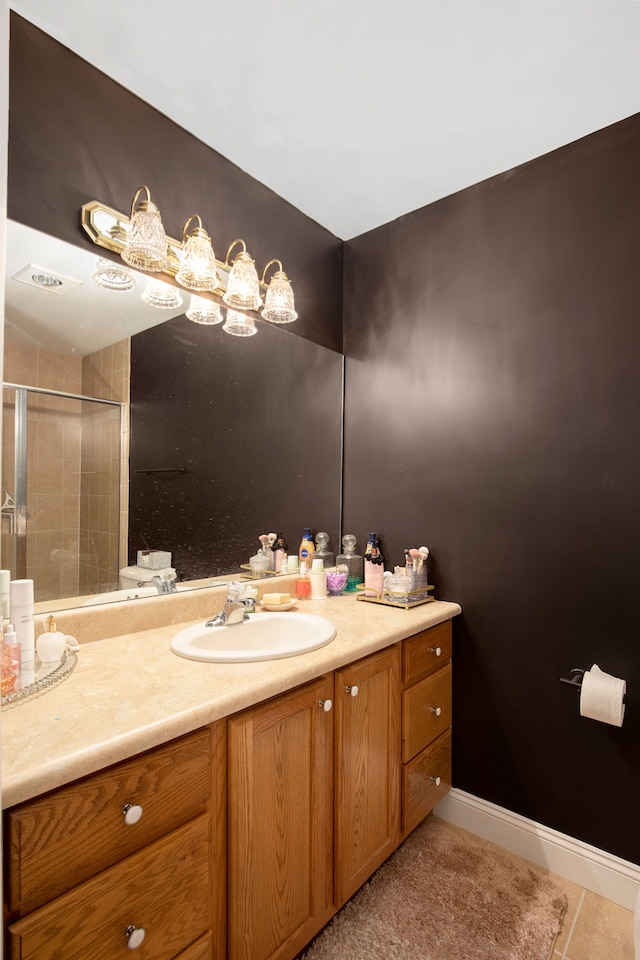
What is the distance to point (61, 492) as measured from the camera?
134 centimetres

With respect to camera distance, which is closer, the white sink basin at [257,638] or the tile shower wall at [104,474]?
the white sink basin at [257,638]

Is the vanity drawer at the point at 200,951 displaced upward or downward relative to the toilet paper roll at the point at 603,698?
downward

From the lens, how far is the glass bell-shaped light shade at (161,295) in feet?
5.20

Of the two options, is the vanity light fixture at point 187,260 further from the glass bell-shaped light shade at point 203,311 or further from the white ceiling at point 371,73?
the white ceiling at point 371,73

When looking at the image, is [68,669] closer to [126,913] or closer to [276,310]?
[126,913]

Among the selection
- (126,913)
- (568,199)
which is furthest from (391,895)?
(568,199)

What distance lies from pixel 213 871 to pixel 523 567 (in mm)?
1320

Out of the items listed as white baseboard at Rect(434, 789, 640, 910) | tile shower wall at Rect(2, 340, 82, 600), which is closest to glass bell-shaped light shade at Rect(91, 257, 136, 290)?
tile shower wall at Rect(2, 340, 82, 600)

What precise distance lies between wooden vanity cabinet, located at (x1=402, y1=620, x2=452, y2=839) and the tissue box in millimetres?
818

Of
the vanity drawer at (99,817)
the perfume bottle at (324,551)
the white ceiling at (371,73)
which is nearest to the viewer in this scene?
the vanity drawer at (99,817)

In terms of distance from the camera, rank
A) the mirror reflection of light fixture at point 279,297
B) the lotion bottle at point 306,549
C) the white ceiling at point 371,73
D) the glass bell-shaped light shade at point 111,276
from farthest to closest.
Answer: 1. the lotion bottle at point 306,549
2. the mirror reflection of light fixture at point 279,297
3. the glass bell-shaped light shade at point 111,276
4. the white ceiling at point 371,73

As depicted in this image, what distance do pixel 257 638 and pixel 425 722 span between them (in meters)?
0.68

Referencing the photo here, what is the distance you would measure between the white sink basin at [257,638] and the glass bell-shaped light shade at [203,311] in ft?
3.42

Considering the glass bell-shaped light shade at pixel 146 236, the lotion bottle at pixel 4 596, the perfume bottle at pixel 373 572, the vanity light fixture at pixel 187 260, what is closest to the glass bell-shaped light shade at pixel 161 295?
the vanity light fixture at pixel 187 260
